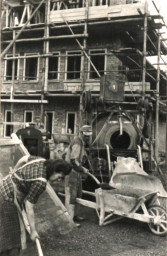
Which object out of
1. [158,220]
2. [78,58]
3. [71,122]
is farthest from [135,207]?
[78,58]

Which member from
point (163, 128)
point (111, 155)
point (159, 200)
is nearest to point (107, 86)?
point (111, 155)

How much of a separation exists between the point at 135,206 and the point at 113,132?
14.0ft

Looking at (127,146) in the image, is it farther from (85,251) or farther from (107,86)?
(85,251)

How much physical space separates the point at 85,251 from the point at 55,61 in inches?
617

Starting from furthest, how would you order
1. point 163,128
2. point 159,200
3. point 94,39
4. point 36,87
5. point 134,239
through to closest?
point 163,128
point 36,87
point 94,39
point 159,200
point 134,239

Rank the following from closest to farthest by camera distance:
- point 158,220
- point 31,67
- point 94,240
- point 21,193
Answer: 1. point 21,193
2. point 94,240
3. point 158,220
4. point 31,67

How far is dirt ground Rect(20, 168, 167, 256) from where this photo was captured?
520 centimetres

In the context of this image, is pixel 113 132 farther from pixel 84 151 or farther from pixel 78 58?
pixel 78 58

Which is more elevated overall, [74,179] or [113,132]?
[113,132]

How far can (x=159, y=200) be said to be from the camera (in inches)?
257

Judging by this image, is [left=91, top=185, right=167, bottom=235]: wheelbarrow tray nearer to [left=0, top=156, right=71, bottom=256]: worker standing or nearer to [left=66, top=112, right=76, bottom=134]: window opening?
[left=0, top=156, right=71, bottom=256]: worker standing

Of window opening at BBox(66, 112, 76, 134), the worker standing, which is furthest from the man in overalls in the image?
window opening at BBox(66, 112, 76, 134)

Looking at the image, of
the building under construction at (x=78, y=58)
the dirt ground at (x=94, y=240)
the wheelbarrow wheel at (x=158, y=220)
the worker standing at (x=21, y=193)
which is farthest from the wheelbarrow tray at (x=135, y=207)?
the building under construction at (x=78, y=58)

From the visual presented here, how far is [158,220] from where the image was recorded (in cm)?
588
